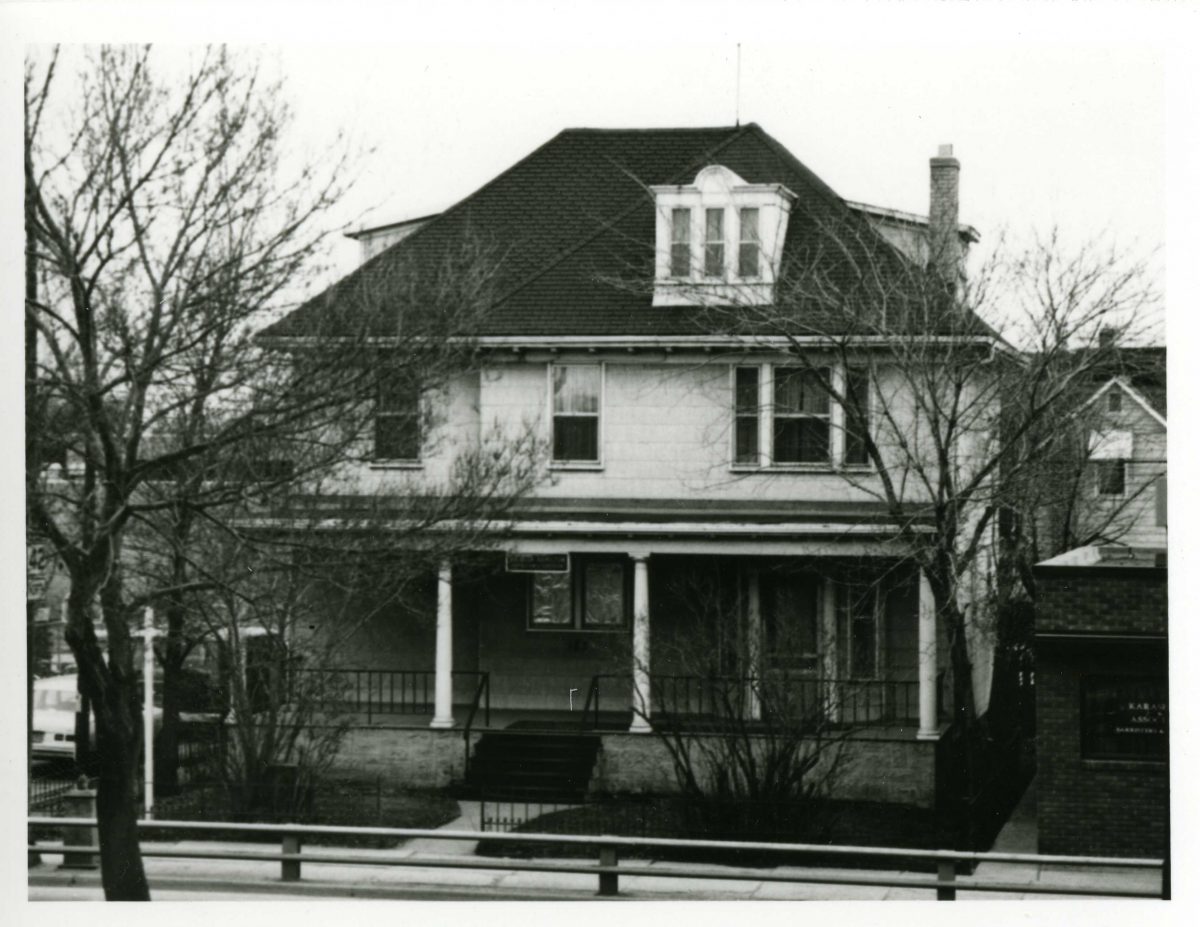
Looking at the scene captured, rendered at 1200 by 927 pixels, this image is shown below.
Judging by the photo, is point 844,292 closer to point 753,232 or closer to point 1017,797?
point 753,232

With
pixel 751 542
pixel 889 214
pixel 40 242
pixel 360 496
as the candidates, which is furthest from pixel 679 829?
pixel 40 242

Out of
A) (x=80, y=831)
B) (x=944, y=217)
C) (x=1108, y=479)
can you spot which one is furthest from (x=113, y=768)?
(x=1108, y=479)

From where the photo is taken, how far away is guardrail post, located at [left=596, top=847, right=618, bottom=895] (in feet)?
43.6

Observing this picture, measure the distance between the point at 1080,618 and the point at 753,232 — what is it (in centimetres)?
649

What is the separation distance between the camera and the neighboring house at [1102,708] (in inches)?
587

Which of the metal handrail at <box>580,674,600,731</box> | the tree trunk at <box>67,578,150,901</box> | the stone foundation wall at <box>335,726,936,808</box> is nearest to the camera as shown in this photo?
the tree trunk at <box>67,578,150,901</box>

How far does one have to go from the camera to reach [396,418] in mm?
14719

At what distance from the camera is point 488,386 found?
19422 millimetres

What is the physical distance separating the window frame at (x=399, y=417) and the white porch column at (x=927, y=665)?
224 inches

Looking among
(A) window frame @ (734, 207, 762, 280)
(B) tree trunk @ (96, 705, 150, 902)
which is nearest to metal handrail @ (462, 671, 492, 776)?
(A) window frame @ (734, 207, 762, 280)

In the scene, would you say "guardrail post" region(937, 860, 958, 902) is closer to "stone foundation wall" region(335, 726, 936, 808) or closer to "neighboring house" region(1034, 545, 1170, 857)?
"neighboring house" region(1034, 545, 1170, 857)

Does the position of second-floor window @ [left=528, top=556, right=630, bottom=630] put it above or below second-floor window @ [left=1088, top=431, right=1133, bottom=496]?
below

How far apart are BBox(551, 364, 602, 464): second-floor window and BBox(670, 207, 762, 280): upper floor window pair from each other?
5.74ft

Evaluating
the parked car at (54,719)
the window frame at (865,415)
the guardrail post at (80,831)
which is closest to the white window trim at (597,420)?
the window frame at (865,415)
